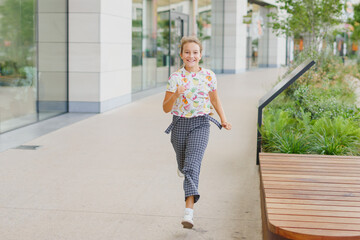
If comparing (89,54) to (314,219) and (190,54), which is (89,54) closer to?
(190,54)

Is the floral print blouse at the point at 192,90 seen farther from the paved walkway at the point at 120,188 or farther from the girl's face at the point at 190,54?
the paved walkway at the point at 120,188

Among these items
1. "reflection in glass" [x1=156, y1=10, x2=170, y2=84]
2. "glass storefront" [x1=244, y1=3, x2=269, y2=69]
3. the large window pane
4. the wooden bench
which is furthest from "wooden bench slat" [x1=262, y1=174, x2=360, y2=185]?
"glass storefront" [x1=244, y1=3, x2=269, y2=69]

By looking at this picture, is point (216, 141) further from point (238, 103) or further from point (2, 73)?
point (238, 103)

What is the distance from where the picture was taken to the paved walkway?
173 inches

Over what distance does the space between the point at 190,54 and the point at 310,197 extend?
1.50m

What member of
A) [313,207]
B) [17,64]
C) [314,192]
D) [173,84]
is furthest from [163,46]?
[313,207]

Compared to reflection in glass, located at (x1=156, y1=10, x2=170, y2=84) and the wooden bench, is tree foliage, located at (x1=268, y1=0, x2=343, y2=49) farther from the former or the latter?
the wooden bench

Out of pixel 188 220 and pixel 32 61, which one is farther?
pixel 32 61

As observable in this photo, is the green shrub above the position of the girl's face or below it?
below

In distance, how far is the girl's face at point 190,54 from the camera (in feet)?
14.2

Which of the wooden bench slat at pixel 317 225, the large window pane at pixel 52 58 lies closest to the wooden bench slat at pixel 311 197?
the wooden bench slat at pixel 317 225

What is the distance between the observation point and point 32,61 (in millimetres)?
10414

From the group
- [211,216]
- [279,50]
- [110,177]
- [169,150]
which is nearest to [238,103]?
[169,150]

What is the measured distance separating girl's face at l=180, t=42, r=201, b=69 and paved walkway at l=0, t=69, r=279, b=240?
4.52 ft
